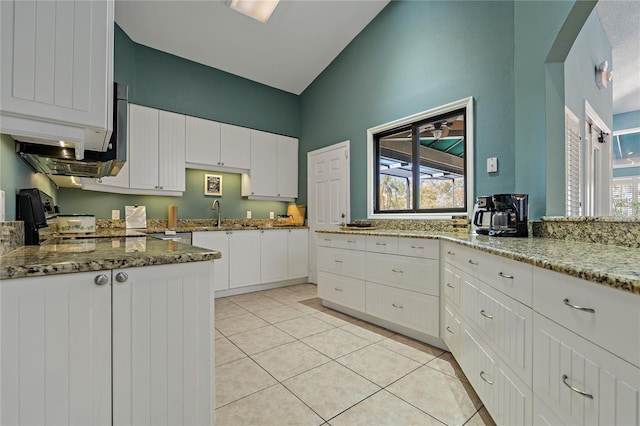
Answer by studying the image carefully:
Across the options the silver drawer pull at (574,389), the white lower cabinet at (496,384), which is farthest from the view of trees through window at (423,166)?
the silver drawer pull at (574,389)

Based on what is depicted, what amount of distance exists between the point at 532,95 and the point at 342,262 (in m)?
2.25

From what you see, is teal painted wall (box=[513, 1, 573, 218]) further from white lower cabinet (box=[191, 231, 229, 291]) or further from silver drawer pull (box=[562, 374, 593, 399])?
white lower cabinet (box=[191, 231, 229, 291])

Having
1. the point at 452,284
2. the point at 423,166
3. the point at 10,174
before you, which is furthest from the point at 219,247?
the point at 452,284

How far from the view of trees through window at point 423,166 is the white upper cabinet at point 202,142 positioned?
2219 mm

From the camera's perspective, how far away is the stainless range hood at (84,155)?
1.48 meters

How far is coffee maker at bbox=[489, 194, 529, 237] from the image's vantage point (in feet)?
6.92

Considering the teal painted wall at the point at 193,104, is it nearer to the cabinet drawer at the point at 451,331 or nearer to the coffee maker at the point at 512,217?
the cabinet drawer at the point at 451,331

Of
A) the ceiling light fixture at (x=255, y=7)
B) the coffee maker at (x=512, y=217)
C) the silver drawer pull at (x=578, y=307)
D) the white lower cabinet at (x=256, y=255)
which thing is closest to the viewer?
the silver drawer pull at (x=578, y=307)

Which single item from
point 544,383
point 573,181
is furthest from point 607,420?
point 573,181

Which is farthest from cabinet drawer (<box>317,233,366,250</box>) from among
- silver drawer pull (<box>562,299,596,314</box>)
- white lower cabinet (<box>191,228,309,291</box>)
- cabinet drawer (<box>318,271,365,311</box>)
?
silver drawer pull (<box>562,299,596,314</box>)

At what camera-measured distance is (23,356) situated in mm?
864

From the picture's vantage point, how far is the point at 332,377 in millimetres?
1911

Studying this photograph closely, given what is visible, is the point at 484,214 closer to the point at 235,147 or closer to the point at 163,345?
the point at 163,345

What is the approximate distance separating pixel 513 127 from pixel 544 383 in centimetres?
213
